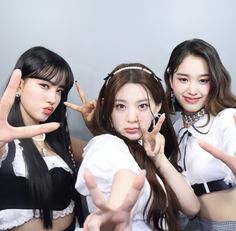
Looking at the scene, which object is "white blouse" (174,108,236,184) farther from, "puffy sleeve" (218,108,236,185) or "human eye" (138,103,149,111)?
"human eye" (138,103,149,111)

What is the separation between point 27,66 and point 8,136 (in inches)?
18.2

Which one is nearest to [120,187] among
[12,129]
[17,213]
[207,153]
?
[12,129]

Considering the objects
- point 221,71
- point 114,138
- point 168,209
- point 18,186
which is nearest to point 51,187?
point 18,186

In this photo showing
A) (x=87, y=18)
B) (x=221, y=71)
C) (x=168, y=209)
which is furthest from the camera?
(x=87, y=18)

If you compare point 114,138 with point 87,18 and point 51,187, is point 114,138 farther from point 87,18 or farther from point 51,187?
point 87,18

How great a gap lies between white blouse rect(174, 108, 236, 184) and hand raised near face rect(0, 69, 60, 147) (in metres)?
0.64

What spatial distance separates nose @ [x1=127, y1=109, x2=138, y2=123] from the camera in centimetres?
118

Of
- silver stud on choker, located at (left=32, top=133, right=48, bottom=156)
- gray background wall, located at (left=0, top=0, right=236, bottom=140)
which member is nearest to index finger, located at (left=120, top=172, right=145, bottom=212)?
silver stud on choker, located at (left=32, top=133, right=48, bottom=156)

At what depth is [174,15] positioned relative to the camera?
5.50ft

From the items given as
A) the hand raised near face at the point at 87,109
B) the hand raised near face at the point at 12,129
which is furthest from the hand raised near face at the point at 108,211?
the hand raised near face at the point at 87,109

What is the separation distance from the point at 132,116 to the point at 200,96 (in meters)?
0.35

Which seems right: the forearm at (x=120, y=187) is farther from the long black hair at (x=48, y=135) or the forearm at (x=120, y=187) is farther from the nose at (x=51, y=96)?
the nose at (x=51, y=96)

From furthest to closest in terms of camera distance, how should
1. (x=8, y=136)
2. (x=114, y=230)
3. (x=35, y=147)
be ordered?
(x=35, y=147)
(x=8, y=136)
(x=114, y=230)

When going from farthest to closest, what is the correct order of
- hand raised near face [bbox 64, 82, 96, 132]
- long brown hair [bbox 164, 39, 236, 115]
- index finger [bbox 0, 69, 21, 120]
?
hand raised near face [bbox 64, 82, 96, 132]
long brown hair [bbox 164, 39, 236, 115]
index finger [bbox 0, 69, 21, 120]
